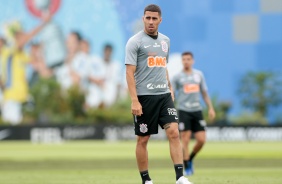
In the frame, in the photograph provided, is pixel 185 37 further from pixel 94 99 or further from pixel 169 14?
pixel 94 99

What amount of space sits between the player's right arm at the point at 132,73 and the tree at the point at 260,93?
72.2 meters

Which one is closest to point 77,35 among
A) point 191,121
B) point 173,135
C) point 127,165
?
point 127,165

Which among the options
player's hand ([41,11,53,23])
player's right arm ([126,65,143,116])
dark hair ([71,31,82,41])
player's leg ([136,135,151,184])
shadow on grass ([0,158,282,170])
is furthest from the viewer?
dark hair ([71,31,82,41])

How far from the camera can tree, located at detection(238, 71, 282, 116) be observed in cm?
8369

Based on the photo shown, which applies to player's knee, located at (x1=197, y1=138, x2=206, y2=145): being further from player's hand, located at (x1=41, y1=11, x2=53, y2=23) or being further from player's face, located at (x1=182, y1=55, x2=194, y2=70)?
player's hand, located at (x1=41, y1=11, x2=53, y2=23)

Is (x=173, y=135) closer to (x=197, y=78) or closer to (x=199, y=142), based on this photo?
(x=199, y=142)

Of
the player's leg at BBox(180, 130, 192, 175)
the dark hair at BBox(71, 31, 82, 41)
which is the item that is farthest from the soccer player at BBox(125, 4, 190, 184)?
the dark hair at BBox(71, 31, 82, 41)

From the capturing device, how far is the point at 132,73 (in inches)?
464

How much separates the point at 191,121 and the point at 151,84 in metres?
6.84

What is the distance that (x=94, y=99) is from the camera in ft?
302

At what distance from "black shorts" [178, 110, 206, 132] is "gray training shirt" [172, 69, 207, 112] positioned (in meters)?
0.09

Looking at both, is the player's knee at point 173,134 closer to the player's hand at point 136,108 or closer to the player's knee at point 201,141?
the player's hand at point 136,108

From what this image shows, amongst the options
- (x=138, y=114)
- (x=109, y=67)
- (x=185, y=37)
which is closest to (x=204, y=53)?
(x=185, y=37)

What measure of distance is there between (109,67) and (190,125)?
7190 cm
